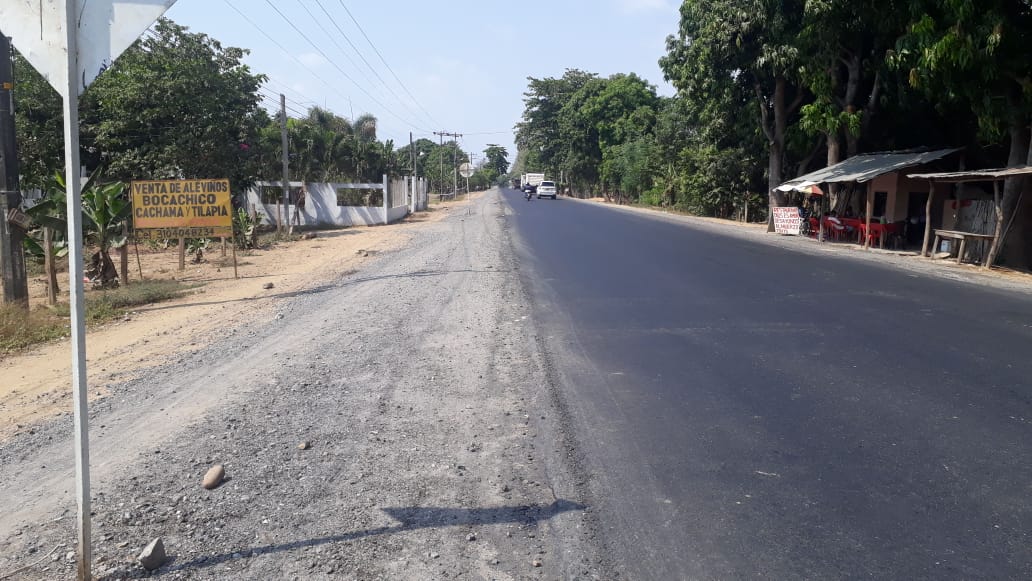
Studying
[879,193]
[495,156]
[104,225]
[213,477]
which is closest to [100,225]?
[104,225]

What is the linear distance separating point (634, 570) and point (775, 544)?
773 millimetres

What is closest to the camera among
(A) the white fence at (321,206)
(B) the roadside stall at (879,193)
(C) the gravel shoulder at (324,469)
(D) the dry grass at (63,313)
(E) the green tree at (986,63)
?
(C) the gravel shoulder at (324,469)

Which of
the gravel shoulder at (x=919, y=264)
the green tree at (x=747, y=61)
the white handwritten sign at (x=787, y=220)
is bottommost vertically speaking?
the gravel shoulder at (x=919, y=264)

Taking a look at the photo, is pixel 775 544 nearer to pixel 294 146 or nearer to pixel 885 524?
pixel 885 524

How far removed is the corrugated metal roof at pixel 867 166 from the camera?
21234 millimetres

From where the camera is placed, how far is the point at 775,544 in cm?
384

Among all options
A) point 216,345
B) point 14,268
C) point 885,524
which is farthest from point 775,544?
point 14,268

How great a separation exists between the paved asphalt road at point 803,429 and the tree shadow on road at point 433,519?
0.32 m

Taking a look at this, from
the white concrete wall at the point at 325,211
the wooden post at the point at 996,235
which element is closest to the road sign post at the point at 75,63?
the wooden post at the point at 996,235

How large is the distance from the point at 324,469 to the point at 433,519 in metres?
1.00

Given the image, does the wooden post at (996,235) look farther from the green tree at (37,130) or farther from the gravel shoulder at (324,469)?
the green tree at (37,130)

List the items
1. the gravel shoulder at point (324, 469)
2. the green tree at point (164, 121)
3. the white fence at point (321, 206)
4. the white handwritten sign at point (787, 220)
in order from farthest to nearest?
the white fence at point (321, 206) → the white handwritten sign at point (787, 220) → the green tree at point (164, 121) → the gravel shoulder at point (324, 469)

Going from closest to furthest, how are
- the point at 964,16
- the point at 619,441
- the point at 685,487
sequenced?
the point at 685,487, the point at 619,441, the point at 964,16

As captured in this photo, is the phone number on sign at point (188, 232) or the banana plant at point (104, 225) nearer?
the banana plant at point (104, 225)
